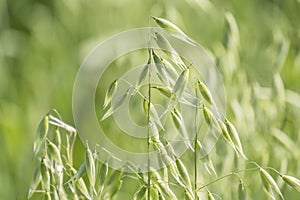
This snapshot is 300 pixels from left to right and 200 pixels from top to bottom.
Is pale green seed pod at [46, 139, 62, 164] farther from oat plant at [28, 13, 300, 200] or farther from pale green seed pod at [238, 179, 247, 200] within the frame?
pale green seed pod at [238, 179, 247, 200]

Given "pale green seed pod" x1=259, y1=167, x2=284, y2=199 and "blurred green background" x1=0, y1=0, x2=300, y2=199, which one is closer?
"pale green seed pod" x1=259, y1=167, x2=284, y2=199

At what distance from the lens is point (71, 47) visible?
214 cm

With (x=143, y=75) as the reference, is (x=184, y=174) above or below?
below

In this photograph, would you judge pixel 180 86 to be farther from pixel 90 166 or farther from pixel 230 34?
pixel 230 34

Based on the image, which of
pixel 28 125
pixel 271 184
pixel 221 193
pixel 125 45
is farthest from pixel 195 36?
pixel 271 184

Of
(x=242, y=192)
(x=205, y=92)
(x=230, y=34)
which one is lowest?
(x=242, y=192)

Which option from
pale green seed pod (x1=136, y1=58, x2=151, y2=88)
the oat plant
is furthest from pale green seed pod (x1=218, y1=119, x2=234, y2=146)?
pale green seed pod (x1=136, y1=58, x2=151, y2=88)

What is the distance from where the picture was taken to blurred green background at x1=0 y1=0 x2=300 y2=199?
69.1 inches

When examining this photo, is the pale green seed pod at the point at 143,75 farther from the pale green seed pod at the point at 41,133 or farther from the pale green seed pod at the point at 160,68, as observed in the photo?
the pale green seed pod at the point at 41,133

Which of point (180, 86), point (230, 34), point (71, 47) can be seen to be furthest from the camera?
point (71, 47)

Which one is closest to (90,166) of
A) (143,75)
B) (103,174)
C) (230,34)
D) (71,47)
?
(103,174)

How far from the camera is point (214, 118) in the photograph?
0.97 metres

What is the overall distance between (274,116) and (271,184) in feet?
1.72

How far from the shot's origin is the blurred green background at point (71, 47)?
5.75 ft
